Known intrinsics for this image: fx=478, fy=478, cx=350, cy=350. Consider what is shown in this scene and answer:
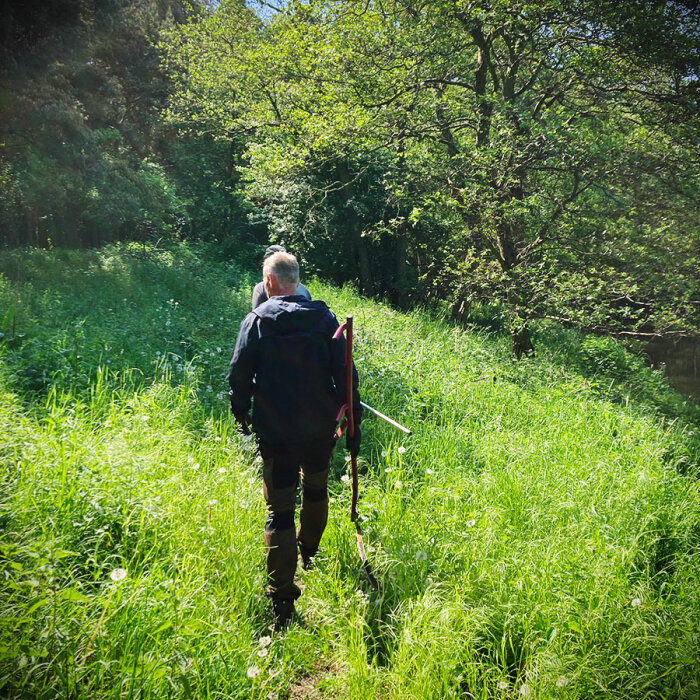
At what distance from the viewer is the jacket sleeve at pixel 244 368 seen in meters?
2.75

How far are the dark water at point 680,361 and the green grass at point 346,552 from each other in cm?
Answer: 876

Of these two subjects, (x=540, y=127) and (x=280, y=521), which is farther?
(x=540, y=127)

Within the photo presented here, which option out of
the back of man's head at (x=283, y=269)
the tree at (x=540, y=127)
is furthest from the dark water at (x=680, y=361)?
the back of man's head at (x=283, y=269)

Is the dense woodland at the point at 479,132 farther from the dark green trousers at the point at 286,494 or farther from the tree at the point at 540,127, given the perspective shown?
the dark green trousers at the point at 286,494

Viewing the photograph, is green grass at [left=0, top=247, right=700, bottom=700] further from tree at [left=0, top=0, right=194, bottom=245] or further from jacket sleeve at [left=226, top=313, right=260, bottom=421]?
tree at [left=0, top=0, right=194, bottom=245]

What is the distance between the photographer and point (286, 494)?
2752 mm

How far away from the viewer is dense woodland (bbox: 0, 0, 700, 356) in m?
7.66

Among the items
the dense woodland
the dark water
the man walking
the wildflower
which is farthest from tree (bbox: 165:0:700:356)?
the wildflower

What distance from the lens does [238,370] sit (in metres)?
2.79

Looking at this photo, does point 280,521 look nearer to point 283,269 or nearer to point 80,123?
point 283,269

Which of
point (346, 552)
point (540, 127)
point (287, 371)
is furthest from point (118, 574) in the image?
point (540, 127)

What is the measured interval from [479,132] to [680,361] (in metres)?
10.4

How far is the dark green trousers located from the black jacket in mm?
105

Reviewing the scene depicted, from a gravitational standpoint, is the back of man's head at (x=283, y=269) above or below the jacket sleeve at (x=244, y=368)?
above
